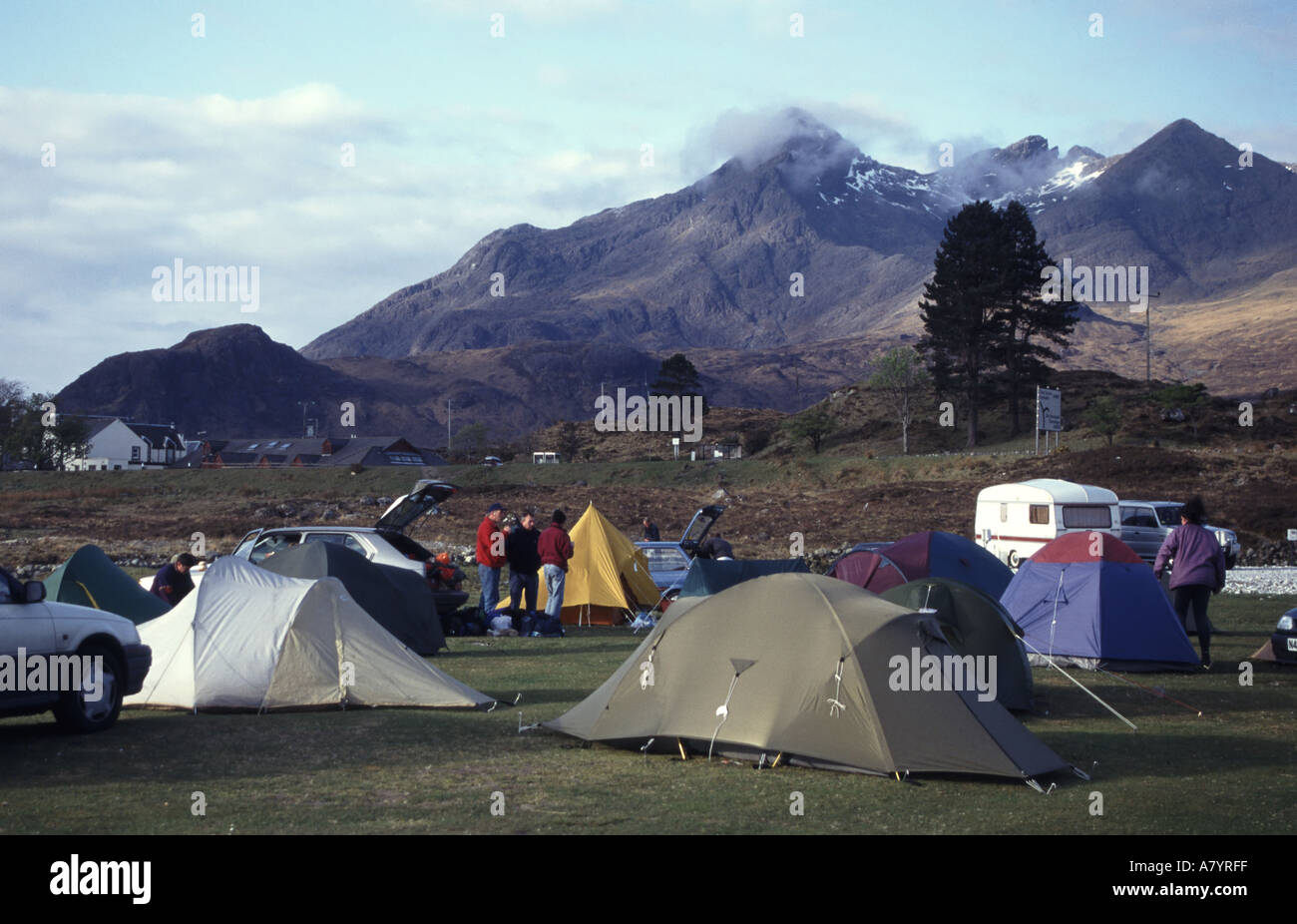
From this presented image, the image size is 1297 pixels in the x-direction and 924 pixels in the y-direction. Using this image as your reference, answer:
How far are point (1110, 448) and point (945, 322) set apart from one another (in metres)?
25.4

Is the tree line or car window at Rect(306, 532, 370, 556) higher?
the tree line

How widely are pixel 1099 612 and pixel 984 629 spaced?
4.21 m

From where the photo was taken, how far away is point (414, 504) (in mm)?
20188

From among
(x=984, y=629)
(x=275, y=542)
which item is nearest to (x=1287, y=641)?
(x=984, y=629)

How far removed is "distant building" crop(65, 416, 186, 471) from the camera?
432ft

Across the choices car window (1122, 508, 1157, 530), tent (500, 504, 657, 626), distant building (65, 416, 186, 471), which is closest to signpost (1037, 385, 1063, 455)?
car window (1122, 508, 1157, 530)

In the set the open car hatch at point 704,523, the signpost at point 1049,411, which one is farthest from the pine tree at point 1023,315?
the open car hatch at point 704,523

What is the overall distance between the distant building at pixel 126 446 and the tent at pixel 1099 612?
414ft

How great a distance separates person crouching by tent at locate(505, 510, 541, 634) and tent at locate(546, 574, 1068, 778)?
8956 millimetres

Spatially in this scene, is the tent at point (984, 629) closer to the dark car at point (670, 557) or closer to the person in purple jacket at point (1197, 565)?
the person in purple jacket at point (1197, 565)

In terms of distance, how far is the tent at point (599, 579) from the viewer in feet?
73.5

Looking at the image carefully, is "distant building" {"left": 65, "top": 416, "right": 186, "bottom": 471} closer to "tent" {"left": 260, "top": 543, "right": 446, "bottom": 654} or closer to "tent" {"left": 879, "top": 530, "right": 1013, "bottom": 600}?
"tent" {"left": 260, "top": 543, "right": 446, "bottom": 654}

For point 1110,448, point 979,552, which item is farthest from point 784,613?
point 1110,448

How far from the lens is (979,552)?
20953 mm
